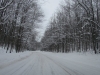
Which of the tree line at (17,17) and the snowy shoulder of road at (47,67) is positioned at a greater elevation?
the tree line at (17,17)

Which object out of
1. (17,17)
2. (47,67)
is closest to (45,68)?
(47,67)

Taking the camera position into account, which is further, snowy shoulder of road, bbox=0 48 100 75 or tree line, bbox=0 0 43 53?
tree line, bbox=0 0 43 53

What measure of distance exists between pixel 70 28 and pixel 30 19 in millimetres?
11010

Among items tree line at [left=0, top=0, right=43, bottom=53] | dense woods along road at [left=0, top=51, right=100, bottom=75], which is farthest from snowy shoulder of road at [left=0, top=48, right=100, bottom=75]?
tree line at [left=0, top=0, right=43, bottom=53]

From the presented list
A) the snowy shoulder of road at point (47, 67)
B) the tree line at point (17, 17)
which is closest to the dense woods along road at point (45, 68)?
the snowy shoulder of road at point (47, 67)

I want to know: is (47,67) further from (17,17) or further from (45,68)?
(17,17)

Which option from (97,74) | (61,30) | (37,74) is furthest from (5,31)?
(97,74)

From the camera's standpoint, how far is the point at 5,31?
2341 centimetres

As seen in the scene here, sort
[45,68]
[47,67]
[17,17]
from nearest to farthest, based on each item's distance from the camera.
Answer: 1. [45,68]
2. [47,67]
3. [17,17]

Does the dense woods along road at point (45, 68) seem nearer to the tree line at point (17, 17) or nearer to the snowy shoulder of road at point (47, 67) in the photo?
the snowy shoulder of road at point (47, 67)

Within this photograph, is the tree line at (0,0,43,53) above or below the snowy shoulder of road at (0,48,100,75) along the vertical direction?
above

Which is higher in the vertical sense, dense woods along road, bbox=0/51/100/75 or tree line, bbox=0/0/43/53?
tree line, bbox=0/0/43/53

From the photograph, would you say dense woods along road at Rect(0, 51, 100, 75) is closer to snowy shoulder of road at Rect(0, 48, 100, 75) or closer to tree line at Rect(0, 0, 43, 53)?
snowy shoulder of road at Rect(0, 48, 100, 75)

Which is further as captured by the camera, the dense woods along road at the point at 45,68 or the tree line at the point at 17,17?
the tree line at the point at 17,17
